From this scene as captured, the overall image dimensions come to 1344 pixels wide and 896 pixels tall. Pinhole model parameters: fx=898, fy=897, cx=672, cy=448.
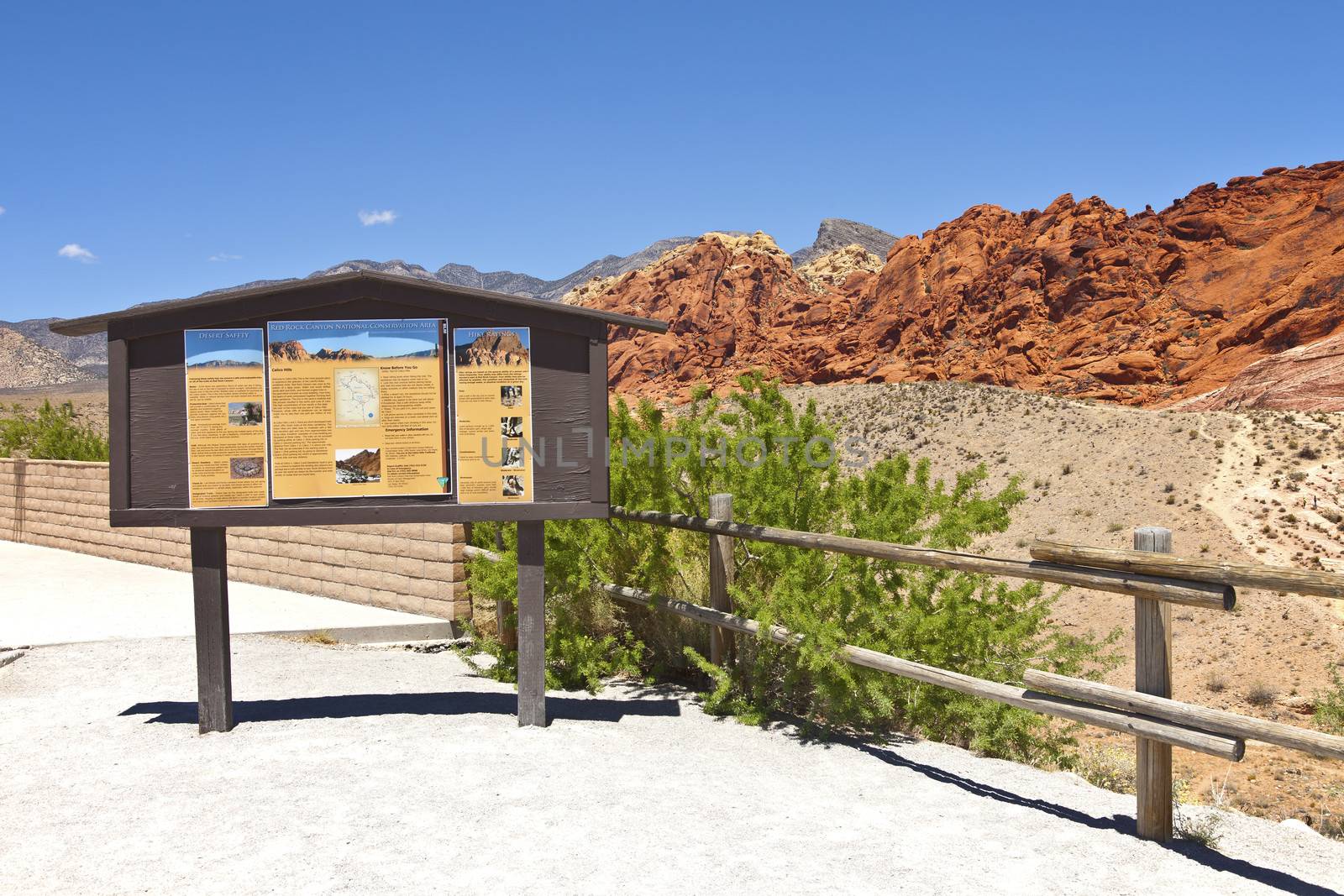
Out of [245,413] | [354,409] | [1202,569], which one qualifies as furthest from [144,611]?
[1202,569]

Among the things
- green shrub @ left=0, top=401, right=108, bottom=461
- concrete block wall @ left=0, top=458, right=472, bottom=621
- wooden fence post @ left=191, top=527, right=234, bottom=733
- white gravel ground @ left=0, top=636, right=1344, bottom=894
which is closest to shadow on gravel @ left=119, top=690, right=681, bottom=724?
white gravel ground @ left=0, top=636, right=1344, bottom=894

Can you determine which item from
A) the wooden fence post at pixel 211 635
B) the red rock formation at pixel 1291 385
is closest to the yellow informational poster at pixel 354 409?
the wooden fence post at pixel 211 635

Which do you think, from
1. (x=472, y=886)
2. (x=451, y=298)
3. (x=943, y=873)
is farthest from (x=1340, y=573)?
(x=451, y=298)

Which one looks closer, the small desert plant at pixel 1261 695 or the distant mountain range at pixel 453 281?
the small desert plant at pixel 1261 695

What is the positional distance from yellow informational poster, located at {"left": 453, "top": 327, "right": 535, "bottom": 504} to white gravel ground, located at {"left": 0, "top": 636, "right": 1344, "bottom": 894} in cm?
154

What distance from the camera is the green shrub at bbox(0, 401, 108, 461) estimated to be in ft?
61.4

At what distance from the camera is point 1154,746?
165 inches

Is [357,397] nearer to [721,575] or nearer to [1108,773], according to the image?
[721,575]

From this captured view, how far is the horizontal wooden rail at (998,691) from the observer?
3.93 metres

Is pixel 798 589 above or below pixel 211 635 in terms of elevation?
above

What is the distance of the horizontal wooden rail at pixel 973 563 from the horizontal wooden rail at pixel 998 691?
1.86 feet

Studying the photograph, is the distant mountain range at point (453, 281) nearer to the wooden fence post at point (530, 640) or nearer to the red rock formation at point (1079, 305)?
the red rock formation at point (1079, 305)

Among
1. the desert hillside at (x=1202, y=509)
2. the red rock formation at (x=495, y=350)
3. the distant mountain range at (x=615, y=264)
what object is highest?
the distant mountain range at (x=615, y=264)

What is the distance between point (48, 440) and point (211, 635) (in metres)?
17.2
